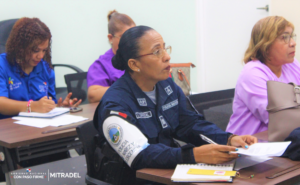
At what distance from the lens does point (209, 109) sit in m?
1.82

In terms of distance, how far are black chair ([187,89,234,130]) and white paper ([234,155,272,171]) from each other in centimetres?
68

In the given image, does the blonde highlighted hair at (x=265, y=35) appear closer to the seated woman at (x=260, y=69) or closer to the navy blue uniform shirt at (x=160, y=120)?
the seated woman at (x=260, y=69)

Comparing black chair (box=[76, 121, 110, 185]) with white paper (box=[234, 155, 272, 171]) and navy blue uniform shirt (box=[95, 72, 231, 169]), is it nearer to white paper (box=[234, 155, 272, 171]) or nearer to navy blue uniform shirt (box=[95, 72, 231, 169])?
navy blue uniform shirt (box=[95, 72, 231, 169])

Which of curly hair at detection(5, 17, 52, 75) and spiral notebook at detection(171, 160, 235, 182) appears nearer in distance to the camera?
spiral notebook at detection(171, 160, 235, 182)

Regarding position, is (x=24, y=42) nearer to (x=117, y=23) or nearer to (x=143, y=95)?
(x=117, y=23)

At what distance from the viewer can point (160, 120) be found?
1324 millimetres

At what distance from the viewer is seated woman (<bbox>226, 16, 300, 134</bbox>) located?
1.65 m

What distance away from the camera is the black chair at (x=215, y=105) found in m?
1.77

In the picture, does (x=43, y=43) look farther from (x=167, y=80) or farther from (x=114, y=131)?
(x=114, y=131)

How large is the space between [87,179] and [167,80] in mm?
583

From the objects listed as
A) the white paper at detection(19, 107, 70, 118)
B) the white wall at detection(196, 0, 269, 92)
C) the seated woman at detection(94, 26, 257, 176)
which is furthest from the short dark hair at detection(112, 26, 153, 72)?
the white wall at detection(196, 0, 269, 92)

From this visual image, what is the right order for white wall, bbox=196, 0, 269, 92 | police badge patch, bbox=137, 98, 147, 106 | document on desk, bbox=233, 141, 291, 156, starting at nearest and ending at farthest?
1. document on desk, bbox=233, 141, 291, 156
2. police badge patch, bbox=137, 98, 147, 106
3. white wall, bbox=196, 0, 269, 92

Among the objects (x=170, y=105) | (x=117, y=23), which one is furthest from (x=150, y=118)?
(x=117, y=23)

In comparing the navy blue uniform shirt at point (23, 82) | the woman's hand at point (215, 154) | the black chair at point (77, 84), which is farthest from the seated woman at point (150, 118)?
the black chair at point (77, 84)
